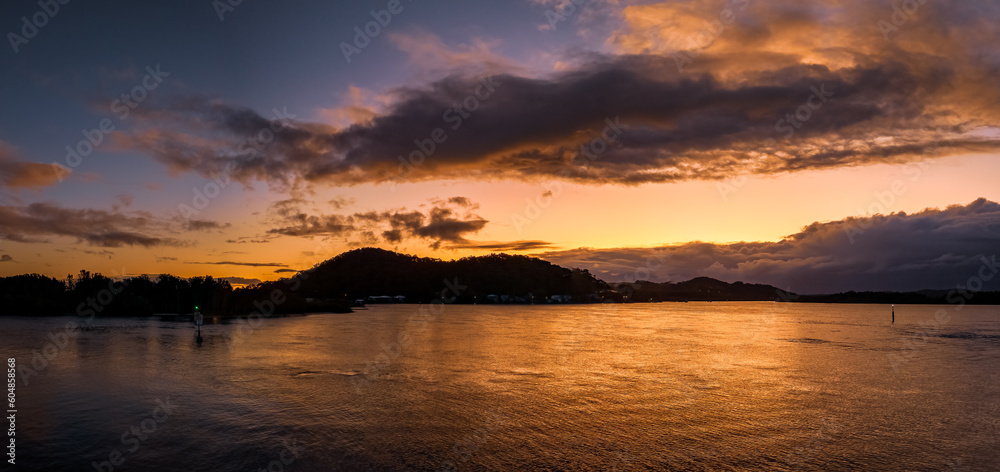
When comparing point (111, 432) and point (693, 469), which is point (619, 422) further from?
point (111, 432)

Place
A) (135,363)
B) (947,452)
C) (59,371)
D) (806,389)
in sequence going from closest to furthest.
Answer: (947,452)
(806,389)
(59,371)
(135,363)

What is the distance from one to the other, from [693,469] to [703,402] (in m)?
12.0

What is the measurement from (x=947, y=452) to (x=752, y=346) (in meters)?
46.4

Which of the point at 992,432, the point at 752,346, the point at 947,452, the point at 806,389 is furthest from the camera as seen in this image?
the point at 752,346

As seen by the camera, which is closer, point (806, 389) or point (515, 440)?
point (515, 440)

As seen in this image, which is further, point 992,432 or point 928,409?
point 928,409

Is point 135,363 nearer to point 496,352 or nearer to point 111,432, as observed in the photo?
point 111,432

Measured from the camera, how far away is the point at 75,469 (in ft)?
57.4

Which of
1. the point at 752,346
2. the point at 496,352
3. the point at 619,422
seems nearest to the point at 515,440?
the point at 619,422

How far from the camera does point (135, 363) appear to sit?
4169 centimetres

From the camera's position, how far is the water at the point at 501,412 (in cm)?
1895

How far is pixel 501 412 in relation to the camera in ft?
85.7

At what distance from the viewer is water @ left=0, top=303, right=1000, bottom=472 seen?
18953 mm

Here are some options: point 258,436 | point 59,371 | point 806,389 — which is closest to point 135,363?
point 59,371
